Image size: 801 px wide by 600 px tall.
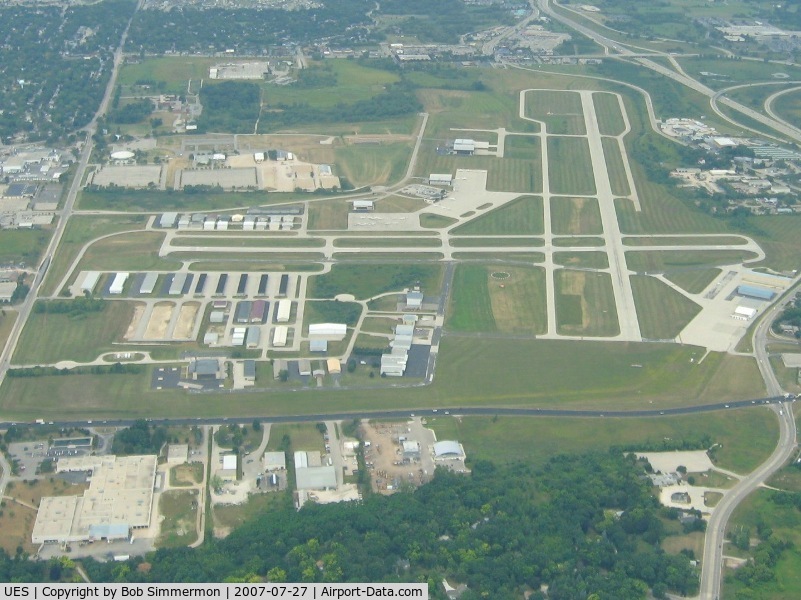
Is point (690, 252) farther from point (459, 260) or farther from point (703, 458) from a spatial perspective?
point (703, 458)

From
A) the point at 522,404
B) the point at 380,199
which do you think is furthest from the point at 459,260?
the point at 522,404

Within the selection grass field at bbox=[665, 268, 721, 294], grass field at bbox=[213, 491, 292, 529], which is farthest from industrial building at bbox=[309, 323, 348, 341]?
grass field at bbox=[665, 268, 721, 294]

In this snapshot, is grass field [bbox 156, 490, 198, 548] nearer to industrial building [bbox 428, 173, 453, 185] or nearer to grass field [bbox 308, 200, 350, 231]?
grass field [bbox 308, 200, 350, 231]

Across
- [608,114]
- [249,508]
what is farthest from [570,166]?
[249,508]

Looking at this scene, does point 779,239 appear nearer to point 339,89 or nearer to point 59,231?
point 339,89

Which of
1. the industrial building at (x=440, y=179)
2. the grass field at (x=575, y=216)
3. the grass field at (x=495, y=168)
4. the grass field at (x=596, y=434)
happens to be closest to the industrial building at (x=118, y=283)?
the grass field at (x=596, y=434)

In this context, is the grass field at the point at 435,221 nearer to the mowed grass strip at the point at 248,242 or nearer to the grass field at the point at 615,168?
the mowed grass strip at the point at 248,242
